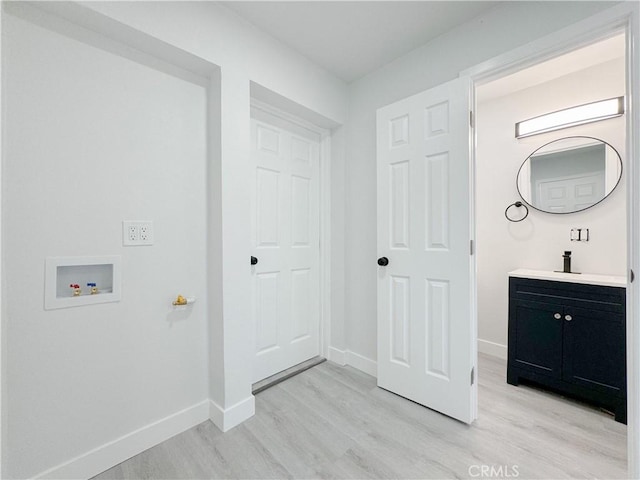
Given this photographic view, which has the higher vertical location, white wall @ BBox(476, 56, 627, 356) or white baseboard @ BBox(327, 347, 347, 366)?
white wall @ BBox(476, 56, 627, 356)

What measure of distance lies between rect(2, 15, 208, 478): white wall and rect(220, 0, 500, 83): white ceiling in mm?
678

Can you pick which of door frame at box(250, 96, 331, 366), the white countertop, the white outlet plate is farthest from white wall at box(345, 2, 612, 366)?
the white outlet plate

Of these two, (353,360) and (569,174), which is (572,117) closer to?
(569,174)

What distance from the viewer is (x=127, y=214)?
142 centimetres

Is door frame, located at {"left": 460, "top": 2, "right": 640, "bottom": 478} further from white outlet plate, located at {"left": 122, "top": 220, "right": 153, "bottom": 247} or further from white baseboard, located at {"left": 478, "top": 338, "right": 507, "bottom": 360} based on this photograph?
white outlet plate, located at {"left": 122, "top": 220, "right": 153, "bottom": 247}

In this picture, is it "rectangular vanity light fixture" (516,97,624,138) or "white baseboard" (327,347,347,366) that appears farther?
"white baseboard" (327,347,347,366)

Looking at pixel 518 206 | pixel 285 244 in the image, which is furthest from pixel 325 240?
pixel 518 206

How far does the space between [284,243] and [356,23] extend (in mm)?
1577

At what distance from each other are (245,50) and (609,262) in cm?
296

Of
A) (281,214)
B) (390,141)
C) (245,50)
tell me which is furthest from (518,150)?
(245,50)

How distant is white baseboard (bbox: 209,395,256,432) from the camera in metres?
1.60

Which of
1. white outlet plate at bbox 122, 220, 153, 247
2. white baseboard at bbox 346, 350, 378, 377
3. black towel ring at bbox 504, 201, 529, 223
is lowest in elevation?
white baseboard at bbox 346, 350, 378, 377

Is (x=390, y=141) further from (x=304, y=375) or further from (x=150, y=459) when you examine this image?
(x=150, y=459)

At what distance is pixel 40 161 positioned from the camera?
120 cm
